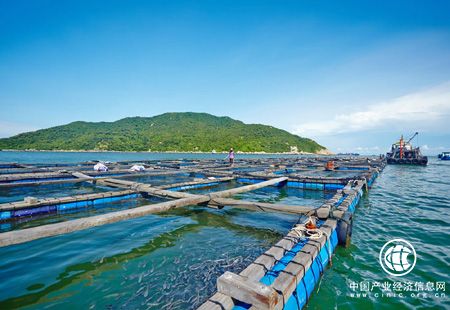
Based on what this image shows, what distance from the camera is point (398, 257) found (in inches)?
256

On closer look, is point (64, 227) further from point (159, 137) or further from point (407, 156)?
point (159, 137)

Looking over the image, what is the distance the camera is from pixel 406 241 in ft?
23.8

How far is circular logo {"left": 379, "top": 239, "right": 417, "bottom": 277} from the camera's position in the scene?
5590 millimetres

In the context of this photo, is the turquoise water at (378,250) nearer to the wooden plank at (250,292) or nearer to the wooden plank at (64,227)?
the wooden plank at (250,292)

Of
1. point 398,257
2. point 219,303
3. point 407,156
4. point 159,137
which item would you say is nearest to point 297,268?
point 219,303

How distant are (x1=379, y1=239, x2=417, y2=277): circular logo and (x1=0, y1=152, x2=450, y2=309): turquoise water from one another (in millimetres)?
177

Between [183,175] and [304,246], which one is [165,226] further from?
[183,175]

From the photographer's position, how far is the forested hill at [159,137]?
128 m

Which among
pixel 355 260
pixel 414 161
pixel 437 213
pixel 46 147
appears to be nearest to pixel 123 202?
pixel 355 260

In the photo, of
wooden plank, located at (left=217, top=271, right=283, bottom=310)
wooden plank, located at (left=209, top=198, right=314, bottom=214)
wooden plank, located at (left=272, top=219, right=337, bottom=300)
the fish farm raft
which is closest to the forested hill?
the fish farm raft

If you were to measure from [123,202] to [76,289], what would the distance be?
6905mm

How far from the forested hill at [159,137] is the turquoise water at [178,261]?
120082 millimetres

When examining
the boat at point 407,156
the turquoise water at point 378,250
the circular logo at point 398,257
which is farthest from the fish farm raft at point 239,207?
the boat at point 407,156

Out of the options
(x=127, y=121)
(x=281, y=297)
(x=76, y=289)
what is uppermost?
(x=127, y=121)
